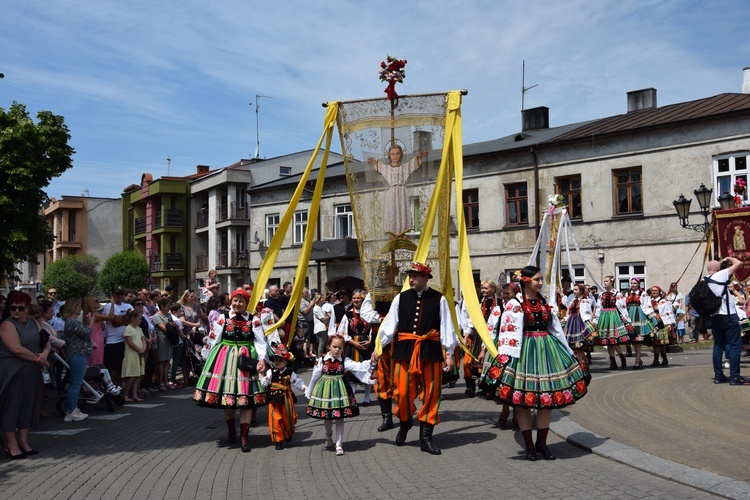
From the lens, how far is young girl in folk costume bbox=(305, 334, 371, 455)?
27.2 feet

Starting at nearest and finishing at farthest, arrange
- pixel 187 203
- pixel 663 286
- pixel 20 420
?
pixel 20 420 → pixel 663 286 → pixel 187 203

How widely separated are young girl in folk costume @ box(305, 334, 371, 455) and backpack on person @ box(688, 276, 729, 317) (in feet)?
21.2

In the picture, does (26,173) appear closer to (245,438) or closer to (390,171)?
(390,171)

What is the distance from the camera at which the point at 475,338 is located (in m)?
12.6

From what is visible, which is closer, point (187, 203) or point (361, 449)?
point (361, 449)

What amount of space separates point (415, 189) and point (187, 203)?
48.1 m

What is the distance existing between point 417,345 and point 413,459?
1259 millimetres

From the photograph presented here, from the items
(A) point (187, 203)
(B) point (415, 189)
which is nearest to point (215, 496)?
(B) point (415, 189)

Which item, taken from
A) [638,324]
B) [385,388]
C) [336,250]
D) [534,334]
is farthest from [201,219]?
[534,334]

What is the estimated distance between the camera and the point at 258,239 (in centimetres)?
4278

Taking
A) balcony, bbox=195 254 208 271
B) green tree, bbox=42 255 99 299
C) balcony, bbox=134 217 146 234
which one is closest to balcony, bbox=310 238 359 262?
balcony, bbox=195 254 208 271

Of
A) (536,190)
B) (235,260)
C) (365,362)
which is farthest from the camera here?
(235,260)

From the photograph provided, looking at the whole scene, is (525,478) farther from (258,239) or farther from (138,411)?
(258,239)

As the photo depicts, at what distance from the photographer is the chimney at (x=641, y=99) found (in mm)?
32281
